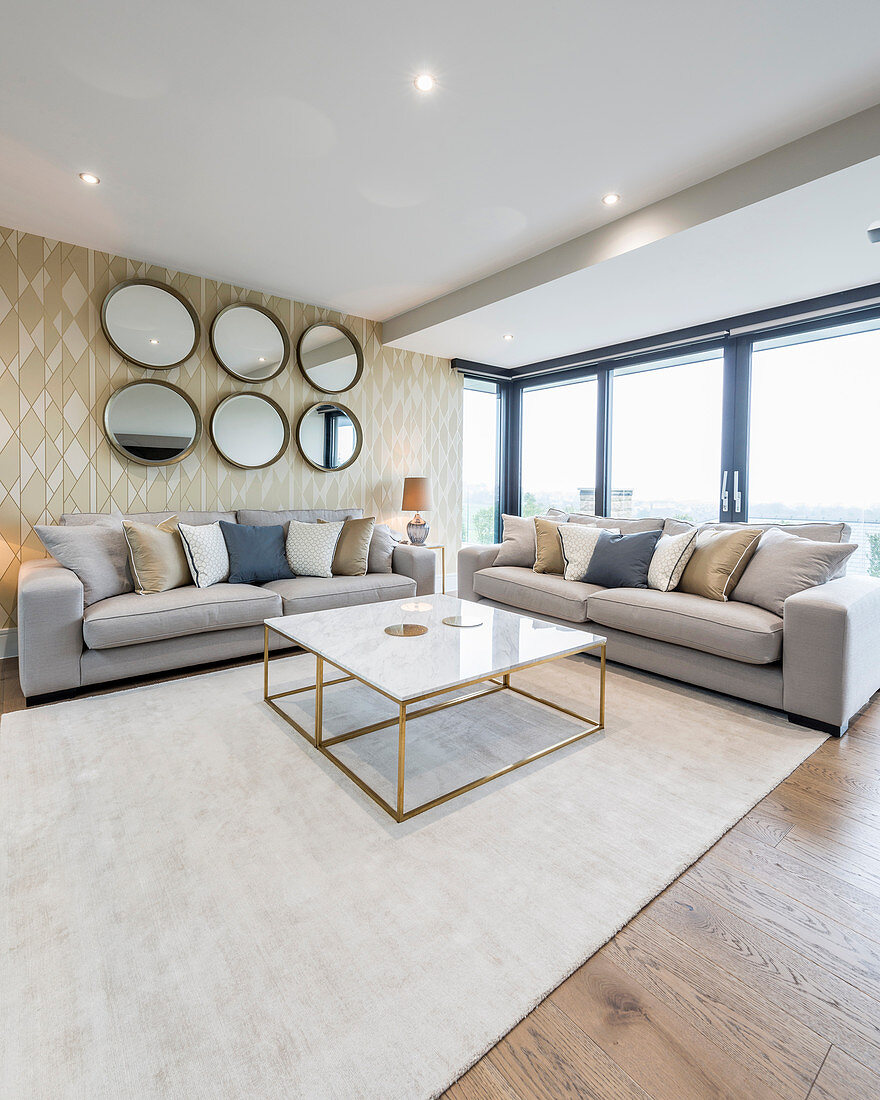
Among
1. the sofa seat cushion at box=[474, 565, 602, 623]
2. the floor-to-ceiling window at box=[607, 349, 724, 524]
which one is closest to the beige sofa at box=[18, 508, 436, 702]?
the sofa seat cushion at box=[474, 565, 602, 623]

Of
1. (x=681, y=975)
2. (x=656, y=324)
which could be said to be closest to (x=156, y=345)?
(x=656, y=324)

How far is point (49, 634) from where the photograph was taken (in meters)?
2.57

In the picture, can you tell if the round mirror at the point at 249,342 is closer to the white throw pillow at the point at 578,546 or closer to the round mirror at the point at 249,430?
the round mirror at the point at 249,430

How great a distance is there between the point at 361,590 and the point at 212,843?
6.90 feet

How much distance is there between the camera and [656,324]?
4316 mm

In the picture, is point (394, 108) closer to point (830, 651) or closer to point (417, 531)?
point (830, 651)

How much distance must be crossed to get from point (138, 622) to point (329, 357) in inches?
108

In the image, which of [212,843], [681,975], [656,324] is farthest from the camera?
[656,324]

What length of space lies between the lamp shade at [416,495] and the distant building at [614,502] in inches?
59.6

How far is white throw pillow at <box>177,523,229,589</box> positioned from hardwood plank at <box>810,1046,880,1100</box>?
316 centimetres

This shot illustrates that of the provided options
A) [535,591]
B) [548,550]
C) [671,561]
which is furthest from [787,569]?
[548,550]

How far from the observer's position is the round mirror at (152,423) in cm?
362

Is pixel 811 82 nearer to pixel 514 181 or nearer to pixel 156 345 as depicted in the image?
pixel 514 181

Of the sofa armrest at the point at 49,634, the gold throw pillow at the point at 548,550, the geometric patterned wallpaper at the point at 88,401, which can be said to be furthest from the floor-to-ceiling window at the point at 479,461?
the sofa armrest at the point at 49,634
